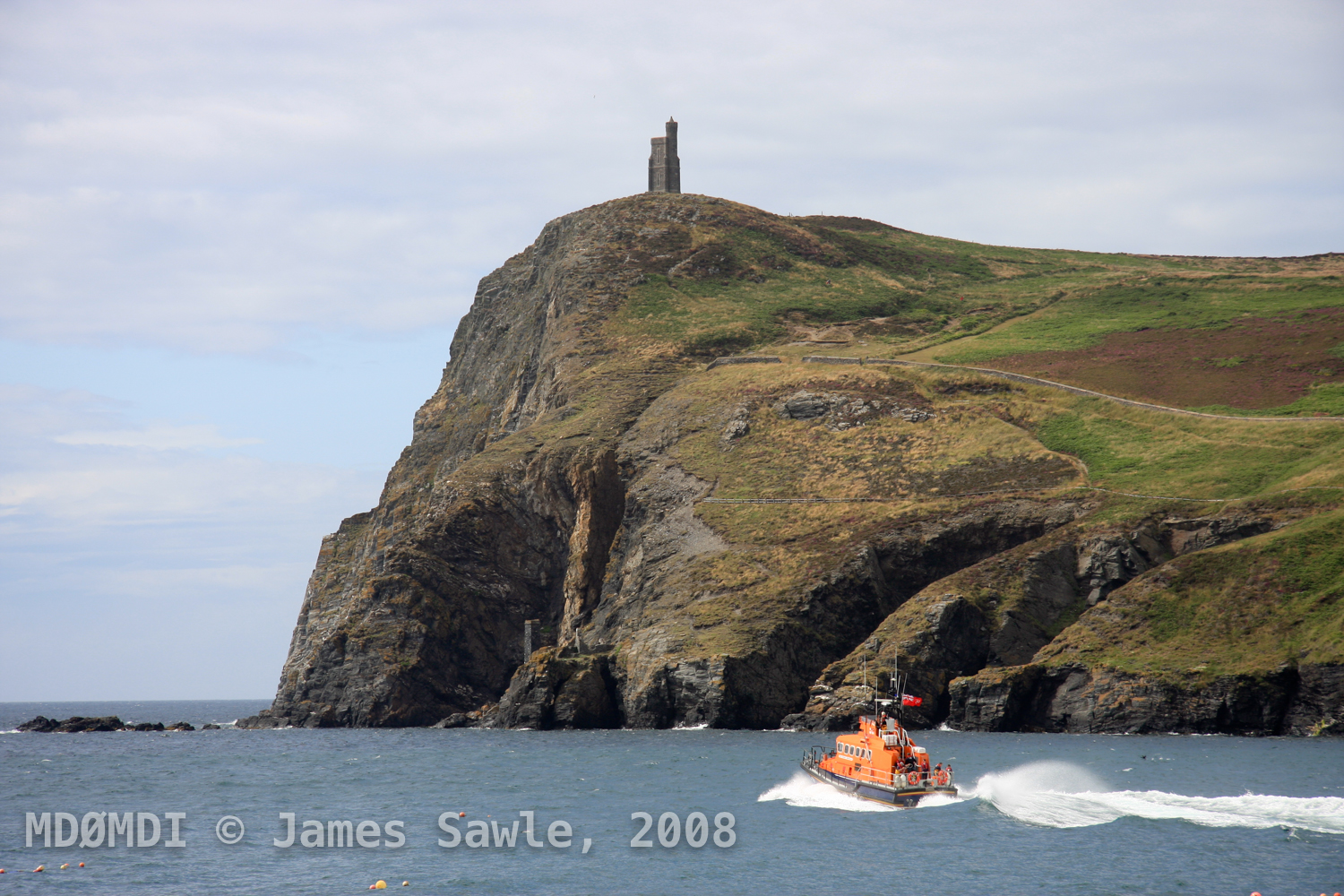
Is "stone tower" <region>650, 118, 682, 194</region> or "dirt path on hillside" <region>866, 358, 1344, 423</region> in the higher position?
"stone tower" <region>650, 118, 682, 194</region>

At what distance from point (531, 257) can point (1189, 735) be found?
130329mm

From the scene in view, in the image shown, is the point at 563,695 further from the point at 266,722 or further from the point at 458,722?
the point at 266,722

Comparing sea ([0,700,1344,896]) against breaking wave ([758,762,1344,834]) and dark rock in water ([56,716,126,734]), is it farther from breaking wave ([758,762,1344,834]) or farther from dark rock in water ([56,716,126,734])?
dark rock in water ([56,716,126,734])

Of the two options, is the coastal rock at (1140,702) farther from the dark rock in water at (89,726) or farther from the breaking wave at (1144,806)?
the dark rock in water at (89,726)

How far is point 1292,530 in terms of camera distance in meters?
85.7

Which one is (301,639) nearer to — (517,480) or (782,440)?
(517,480)

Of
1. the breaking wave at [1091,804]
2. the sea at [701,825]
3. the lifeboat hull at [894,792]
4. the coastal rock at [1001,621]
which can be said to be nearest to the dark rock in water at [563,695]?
the coastal rock at [1001,621]

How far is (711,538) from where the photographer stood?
106875 millimetres

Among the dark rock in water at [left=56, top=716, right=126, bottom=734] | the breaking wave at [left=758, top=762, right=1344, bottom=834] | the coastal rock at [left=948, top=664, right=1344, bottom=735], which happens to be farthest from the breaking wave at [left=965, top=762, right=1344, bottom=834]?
the dark rock in water at [left=56, top=716, right=126, bottom=734]

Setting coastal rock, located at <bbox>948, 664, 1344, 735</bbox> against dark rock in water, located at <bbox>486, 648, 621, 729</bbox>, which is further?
dark rock in water, located at <bbox>486, 648, 621, 729</bbox>

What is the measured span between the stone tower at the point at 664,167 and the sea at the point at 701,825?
128 m

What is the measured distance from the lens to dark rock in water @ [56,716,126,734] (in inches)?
5015

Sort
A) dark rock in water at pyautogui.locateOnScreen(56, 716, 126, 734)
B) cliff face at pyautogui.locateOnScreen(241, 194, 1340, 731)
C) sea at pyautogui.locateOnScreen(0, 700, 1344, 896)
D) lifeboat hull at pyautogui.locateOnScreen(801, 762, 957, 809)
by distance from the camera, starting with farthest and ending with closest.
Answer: dark rock in water at pyautogui.locateOnScreen(56, 716, 126, 734) → cliff face at pyautogui.locateOnScreen(241, 194, 1340, 731) → lifeboat hull at pyautogui.locateOnScreen(801, 762, 957, 809) → sea at pyautogui.locateOnScreen(0, 700, 1344, 896)

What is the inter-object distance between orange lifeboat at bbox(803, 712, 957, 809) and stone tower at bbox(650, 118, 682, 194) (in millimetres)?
144691
